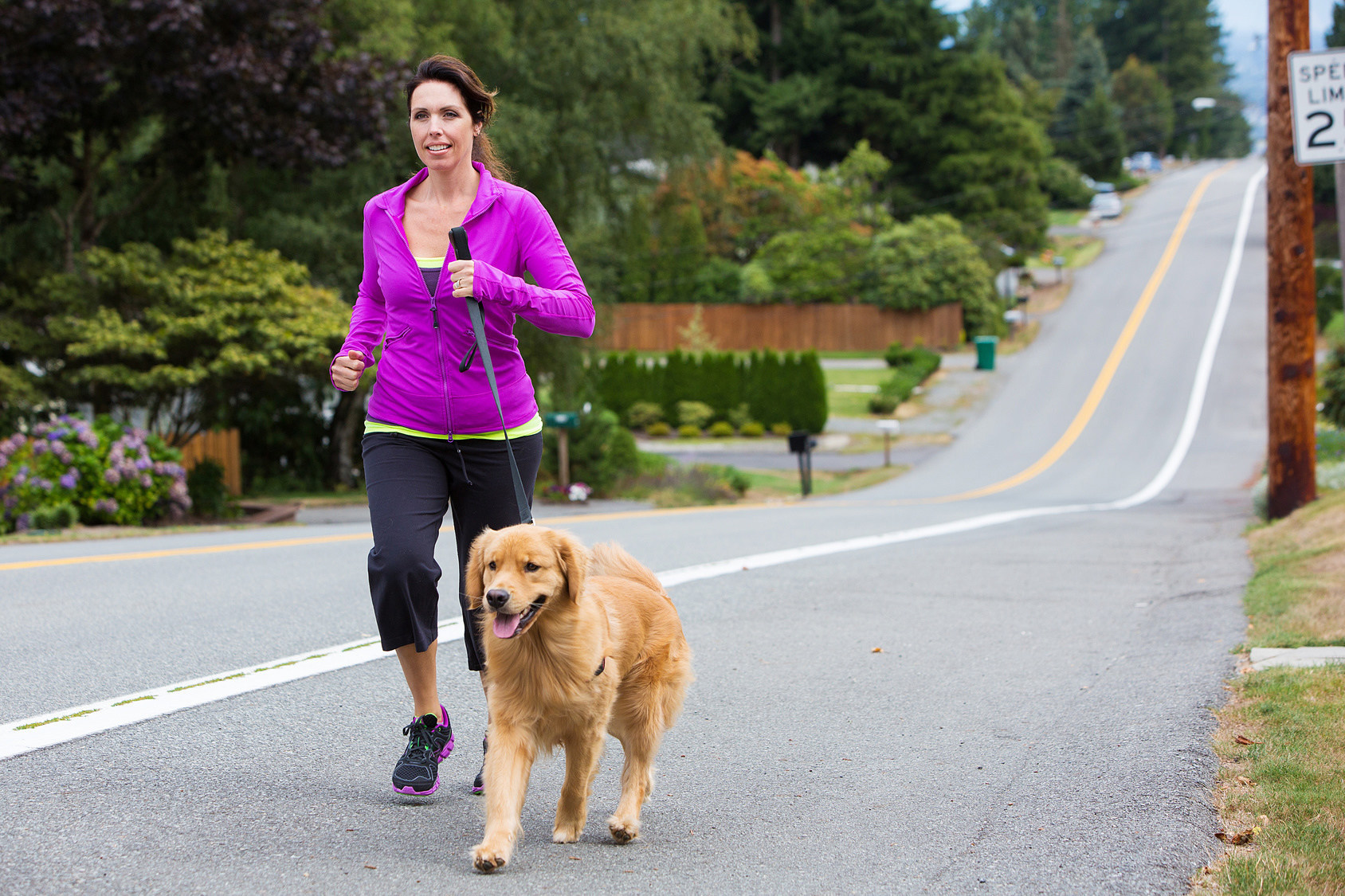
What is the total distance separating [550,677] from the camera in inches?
151

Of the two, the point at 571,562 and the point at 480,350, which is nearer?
the point at 571,562

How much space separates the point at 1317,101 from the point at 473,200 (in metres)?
6.86

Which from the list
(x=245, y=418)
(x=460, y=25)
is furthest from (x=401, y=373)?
(x=245, y=418)

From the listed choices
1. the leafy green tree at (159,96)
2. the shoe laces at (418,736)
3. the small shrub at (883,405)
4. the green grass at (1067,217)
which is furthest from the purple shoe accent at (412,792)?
the green grass at (1067,217)

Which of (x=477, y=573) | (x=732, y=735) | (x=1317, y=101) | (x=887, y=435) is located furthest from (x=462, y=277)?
(x=887, y=435)

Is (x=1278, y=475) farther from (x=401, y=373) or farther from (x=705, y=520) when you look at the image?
(x=401, y=373)

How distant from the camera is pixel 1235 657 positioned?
700cm

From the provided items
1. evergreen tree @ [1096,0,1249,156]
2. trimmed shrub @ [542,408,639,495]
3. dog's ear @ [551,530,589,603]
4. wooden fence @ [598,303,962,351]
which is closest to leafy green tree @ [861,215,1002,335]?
wooden fence @ [598,303,962,351]

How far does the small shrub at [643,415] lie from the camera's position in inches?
1853

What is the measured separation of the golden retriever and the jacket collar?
120 cm

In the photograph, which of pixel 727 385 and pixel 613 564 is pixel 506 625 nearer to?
pixel 613 564

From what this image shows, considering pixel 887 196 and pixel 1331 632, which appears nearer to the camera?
pixel 1331 632

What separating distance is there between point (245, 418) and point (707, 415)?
74.0 ft

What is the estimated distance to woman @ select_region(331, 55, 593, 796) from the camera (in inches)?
173
